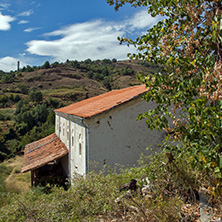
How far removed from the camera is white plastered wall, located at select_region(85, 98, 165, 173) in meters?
9.07

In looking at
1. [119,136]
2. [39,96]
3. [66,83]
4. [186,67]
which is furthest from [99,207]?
[66,83]

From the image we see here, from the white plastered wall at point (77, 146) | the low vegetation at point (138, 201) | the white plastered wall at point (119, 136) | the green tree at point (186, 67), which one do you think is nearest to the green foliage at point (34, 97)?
the white plastered wall at point (77, 146)

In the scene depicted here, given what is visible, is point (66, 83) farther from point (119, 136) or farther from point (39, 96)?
point (119, 136)

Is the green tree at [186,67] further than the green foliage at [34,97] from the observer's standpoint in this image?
No

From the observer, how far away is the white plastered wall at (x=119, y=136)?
9.07m

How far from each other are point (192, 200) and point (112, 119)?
213 inches

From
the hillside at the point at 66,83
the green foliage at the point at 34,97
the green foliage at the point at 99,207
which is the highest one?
the hillside at the point at 66,83

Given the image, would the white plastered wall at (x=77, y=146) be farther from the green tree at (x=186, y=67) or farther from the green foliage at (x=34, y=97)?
the green foliage at (x=34, y=97)

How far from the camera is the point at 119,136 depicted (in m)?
9.48

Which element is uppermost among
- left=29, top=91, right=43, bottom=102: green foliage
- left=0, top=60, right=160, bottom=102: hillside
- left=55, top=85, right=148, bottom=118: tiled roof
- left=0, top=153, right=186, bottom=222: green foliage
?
left=0, top=60, right=160, bottom=102: hillside

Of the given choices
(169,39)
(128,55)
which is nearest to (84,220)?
(128,55)

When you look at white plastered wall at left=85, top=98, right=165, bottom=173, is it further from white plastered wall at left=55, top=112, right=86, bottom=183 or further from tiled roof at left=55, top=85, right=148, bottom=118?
white plastered wall at left=55, top=112, right=86, bottom=183

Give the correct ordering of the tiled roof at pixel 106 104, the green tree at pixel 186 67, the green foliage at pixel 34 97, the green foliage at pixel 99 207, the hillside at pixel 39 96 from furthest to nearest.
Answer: the green foliage at pixel 34 97 → the hillside at pixel 39 96 → the tiled roof at pixel 106 104 → the green foliage at pixel 99 207 → the green tree at pixel 186 67

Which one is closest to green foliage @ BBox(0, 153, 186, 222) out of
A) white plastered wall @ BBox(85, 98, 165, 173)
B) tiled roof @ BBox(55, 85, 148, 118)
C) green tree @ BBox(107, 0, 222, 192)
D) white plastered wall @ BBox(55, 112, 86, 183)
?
green tree @ BBox(107, 0, 222, 192)
